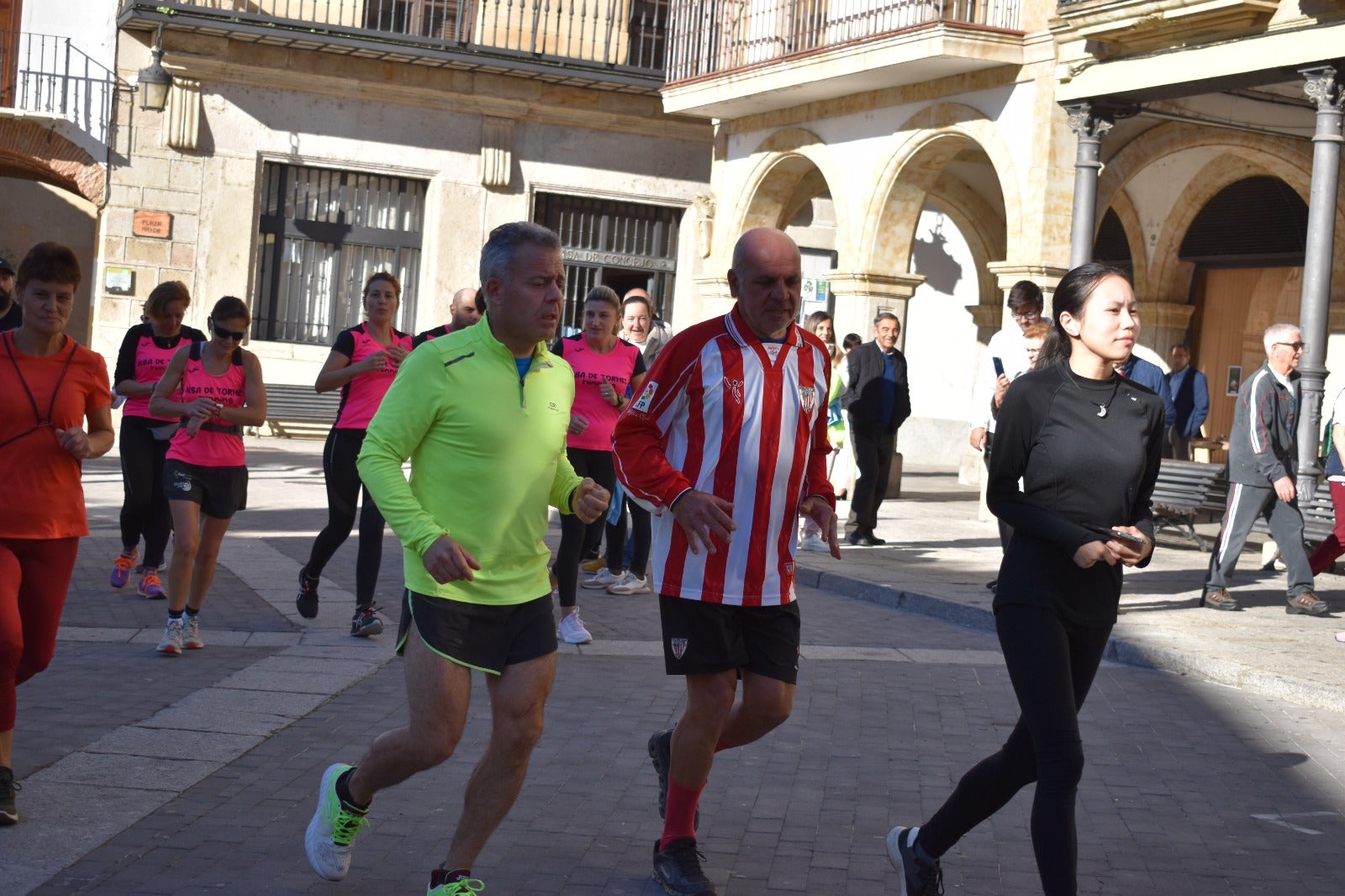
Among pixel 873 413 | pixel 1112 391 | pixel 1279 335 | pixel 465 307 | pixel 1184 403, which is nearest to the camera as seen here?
pixel 1112 391

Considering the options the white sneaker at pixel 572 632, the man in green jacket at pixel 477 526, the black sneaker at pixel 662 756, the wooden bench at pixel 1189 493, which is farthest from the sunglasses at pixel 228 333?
the wooden bench at pixel 1189 493

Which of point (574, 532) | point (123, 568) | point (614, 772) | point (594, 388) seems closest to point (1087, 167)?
point (594, 388)

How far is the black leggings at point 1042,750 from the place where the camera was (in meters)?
4.02

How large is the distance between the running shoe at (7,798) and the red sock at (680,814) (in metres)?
1.93

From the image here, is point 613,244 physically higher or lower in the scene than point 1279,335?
higher

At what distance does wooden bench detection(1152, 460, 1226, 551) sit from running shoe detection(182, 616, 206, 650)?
870 centimetres

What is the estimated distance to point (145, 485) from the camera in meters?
9.50

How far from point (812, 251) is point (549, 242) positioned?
22044 millimetres

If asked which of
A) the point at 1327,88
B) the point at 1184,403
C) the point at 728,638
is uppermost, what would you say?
the point at 1327,88

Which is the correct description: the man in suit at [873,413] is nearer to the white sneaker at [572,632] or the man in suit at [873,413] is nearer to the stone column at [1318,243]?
the stone column at [1318,243]

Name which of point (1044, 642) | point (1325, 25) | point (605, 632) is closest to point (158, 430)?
point (605, 632)

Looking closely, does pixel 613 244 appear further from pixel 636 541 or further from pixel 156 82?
pixel 636 541

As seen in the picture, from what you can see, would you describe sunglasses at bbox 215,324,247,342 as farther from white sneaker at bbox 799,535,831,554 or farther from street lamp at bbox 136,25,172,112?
street lamp at bbox 136,25,172,112

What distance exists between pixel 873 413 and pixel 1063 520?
979cm
